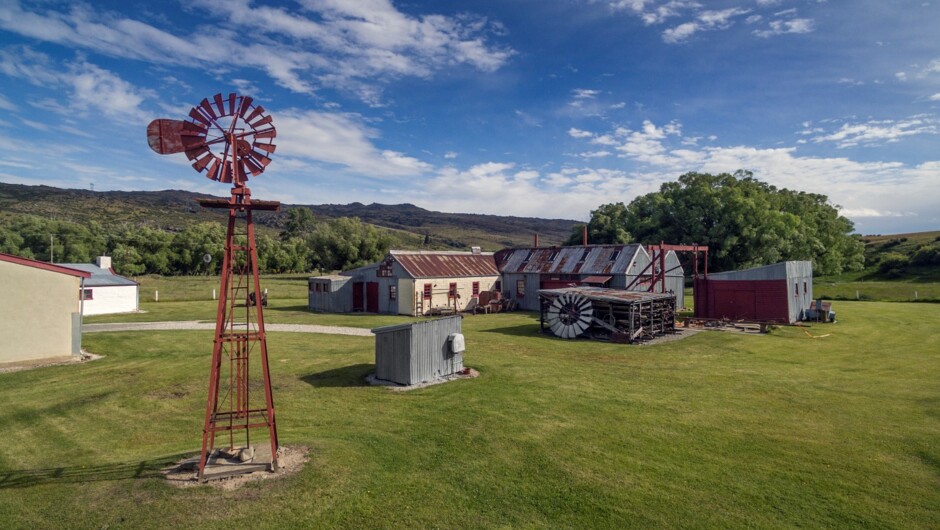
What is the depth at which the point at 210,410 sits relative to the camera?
9.05 meters

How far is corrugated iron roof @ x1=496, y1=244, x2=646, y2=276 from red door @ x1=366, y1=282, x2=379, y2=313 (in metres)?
10.5

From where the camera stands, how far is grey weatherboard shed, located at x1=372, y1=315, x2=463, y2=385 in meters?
15.7

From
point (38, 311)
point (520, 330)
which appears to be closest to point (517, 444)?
point (520, 330)

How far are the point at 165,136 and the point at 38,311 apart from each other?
15.1m

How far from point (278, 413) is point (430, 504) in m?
6.59

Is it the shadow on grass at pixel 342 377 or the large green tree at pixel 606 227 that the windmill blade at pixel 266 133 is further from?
the large green tree at pixel 606 227

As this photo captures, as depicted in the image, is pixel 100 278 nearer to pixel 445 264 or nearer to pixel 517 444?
pixel 445 264

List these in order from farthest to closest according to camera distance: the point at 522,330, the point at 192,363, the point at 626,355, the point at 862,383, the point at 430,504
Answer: the point at 522,330 < the point at 626,355 < the point at 192,363 < the point at 862,383 < the point at 430,504

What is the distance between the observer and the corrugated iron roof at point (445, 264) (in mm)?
36094

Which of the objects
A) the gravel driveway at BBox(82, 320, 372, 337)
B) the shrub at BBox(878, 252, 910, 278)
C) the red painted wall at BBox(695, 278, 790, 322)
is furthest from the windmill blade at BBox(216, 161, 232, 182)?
the shrub at BBox(878, 252, 910, 278)

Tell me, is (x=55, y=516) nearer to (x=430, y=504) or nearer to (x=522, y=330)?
(x=430, y=504)

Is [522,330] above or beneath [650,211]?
beneath

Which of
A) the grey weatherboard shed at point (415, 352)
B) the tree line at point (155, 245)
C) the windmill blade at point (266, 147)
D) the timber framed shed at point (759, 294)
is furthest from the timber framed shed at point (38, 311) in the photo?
the tree line at point (155, 245)

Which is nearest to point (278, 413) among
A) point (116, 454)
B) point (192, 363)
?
point (116, 454)
